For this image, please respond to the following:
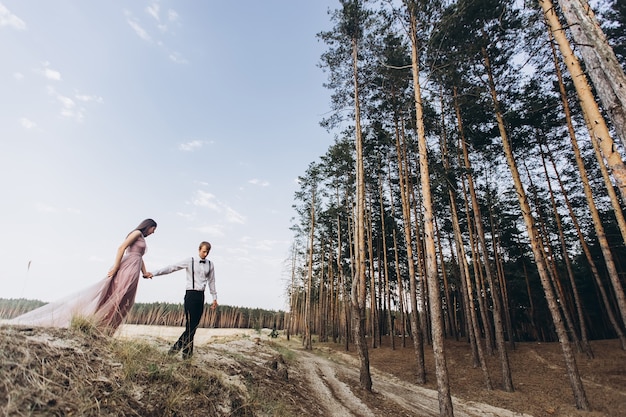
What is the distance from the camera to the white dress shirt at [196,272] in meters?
3.99

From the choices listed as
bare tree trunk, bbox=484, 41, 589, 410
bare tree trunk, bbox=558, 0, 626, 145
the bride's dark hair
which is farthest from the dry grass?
bare tree trunk, bbox=484, 41, 589, 410

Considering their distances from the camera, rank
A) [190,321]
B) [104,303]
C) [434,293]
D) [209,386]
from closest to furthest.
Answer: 1. [209,386]
2. [104,303]
3. [190,321]
4. [434,293]

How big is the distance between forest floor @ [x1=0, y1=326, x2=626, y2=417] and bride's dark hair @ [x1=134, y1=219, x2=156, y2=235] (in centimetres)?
138

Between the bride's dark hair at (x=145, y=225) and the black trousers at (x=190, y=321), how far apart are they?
1140 mm

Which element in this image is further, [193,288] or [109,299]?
[193,288]

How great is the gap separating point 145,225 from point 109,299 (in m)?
1.09

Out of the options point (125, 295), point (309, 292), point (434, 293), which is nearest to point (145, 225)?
point (125, 295)

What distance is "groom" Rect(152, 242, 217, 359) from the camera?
3771mm

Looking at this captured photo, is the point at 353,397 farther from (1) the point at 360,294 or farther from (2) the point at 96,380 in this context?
(2) the point at 96,380

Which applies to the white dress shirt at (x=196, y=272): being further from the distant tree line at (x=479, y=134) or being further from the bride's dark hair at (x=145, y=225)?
the distant tree line at (x=479, y=134)

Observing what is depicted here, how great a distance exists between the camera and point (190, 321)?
3.81m

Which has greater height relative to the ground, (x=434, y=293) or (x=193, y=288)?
(x=434, y=293)

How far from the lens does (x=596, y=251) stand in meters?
18.5

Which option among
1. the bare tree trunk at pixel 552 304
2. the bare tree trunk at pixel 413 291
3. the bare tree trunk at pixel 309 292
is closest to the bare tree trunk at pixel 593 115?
the bare tree trunk at pixel 552 304
